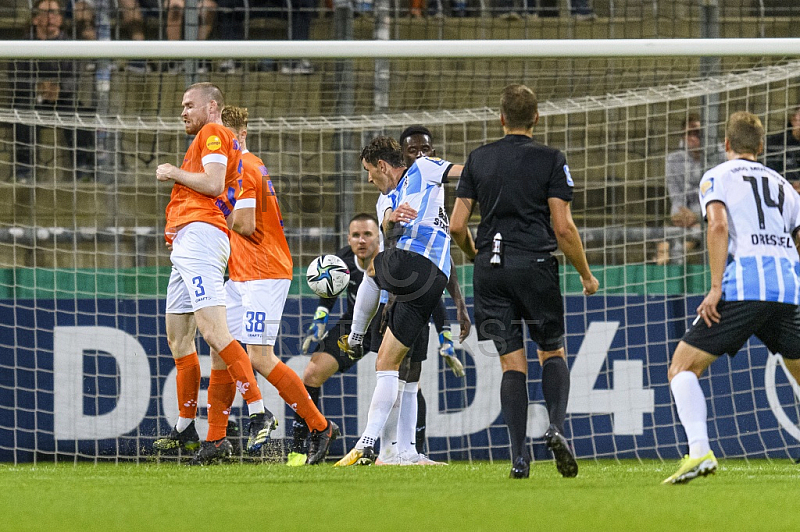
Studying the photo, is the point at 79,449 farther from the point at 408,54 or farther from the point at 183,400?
the point at 408,54

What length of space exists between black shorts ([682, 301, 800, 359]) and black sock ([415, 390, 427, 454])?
8.90 feet

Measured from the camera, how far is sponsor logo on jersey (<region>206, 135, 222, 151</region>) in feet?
19.9

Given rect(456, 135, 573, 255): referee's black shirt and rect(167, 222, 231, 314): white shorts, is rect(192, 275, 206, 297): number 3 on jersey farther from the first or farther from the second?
rect(456, 135, 573, 255): referee's black shirt

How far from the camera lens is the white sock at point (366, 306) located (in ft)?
22.4

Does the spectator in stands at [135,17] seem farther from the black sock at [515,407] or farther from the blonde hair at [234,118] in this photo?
the black sock at [515,407]

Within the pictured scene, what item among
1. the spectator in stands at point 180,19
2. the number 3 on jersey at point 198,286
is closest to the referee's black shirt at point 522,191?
the number 3 on jersey at point 198,286

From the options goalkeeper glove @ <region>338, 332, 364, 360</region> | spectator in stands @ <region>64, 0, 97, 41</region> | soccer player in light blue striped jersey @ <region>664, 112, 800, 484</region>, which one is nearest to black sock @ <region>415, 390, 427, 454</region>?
goalkeeper glove @ <region>338, 332, 364, 360</region>

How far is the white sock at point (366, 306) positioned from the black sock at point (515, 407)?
5.99 feet

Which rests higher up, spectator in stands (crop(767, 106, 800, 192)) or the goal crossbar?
the goal crossbar

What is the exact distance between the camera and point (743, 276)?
16.4 ft

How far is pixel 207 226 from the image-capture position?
616 centimetres

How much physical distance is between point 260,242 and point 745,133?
3047 mm

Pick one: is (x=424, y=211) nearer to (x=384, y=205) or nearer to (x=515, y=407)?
(x=384, y=205)

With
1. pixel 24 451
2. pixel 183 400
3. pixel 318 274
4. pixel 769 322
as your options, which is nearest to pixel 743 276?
pixel 769 322
